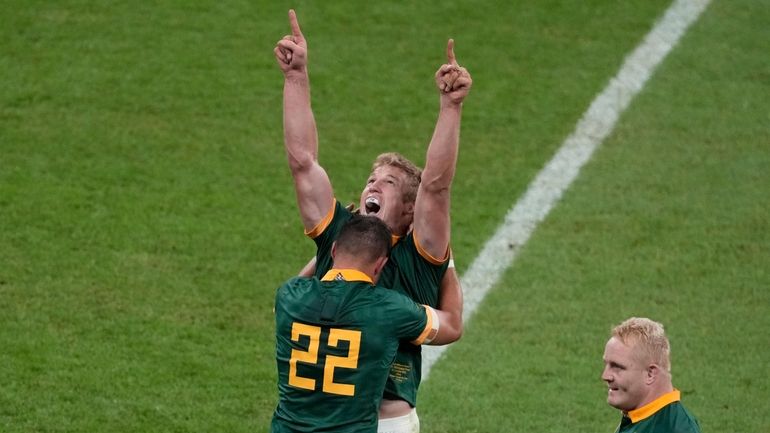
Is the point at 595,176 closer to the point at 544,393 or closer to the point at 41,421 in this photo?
the point at 544,393

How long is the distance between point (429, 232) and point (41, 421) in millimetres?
2903

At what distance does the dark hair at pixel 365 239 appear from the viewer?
16.0 feet

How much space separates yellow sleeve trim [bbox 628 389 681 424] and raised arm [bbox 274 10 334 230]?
145 centimetres

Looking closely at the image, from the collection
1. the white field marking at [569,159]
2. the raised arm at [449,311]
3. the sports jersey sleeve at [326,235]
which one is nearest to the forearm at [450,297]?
the raised arm at [449,311]

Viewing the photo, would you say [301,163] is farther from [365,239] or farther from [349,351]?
[349,351]

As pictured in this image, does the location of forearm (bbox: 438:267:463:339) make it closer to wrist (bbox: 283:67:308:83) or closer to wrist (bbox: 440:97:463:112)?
wrist (bbox: 440:97:463:112)

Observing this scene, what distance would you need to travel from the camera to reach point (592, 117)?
35.0 ft

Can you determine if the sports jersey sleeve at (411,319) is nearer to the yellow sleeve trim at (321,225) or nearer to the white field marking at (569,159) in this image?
the yellow sleeve trim at (321,225)

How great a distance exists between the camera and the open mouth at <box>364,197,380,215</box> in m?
5.41

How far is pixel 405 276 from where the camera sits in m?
5.27

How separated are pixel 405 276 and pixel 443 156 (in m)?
0.52

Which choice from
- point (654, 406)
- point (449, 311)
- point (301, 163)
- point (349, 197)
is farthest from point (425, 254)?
point (349, 197)

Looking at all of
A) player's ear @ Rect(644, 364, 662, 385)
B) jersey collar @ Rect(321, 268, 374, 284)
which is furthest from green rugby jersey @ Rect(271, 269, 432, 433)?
player's ear @ Rect(644, 364, 662, 385)

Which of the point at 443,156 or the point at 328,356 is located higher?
the point at 443,156
